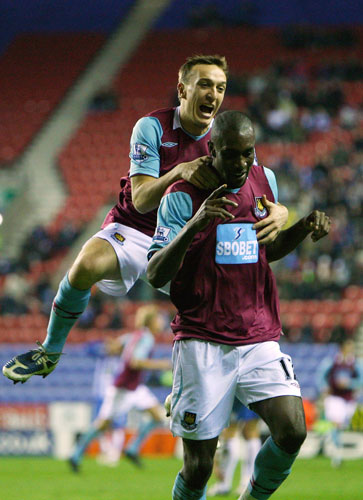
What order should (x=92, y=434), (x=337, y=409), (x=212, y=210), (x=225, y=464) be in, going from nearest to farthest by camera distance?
(x=212, y=210) → (x=225, y=464) → (x=92, y=434) → (x=337, y=409)

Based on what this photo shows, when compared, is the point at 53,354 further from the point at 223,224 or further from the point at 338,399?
the point at 338,399

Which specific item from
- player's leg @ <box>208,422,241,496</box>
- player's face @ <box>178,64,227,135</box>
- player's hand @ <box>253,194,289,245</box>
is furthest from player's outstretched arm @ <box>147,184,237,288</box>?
player's leg @ <box>208,422,241,496</box>

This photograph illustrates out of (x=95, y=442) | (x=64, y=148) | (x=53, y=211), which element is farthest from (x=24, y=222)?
A: (x=95, y=442)

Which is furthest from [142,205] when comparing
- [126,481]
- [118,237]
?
[126,481]

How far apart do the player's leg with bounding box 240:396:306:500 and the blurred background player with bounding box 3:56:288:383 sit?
3.02 feet

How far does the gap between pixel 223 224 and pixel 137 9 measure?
27336mm

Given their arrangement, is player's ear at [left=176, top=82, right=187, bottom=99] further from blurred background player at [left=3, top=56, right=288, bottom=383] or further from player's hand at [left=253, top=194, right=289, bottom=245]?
player's hand at [left=253, top=194, right=289, bottom=245]


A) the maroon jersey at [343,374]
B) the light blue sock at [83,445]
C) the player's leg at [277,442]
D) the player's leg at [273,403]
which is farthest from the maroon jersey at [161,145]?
the maroon jersey at [343,374]

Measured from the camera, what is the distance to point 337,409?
13.7 m

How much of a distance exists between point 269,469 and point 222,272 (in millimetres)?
1157

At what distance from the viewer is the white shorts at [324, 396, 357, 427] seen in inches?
536

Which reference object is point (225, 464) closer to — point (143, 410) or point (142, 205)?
point (143, 410)

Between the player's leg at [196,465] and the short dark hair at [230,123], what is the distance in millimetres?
1674

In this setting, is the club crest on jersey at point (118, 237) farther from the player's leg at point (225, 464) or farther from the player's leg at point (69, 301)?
the player's leg at point (225, 464)
